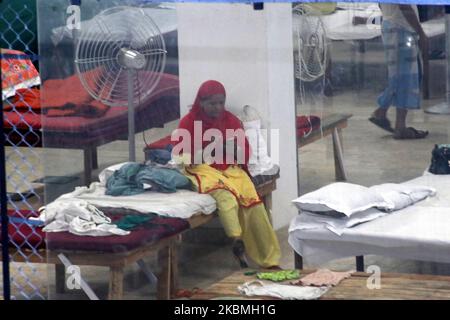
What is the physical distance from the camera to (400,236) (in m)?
5.10

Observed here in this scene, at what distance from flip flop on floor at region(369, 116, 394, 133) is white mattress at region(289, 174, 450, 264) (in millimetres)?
264

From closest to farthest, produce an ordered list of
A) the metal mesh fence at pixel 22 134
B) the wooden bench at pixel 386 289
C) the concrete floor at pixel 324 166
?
the wooden bench at pixel 386 289 < the concrete floor at pixel 324 166 < the metal mesh fence at pixel 22 134

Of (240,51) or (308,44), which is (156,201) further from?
(308,44)

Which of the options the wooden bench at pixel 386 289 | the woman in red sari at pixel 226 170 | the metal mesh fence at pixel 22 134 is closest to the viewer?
the wooden bench at pixel 386 289

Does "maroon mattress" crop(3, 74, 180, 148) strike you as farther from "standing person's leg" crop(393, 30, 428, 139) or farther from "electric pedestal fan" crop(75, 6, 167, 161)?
"standing person's leg" crop(393, 30, 428, 139)

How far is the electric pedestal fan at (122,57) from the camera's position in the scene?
5.23 metres

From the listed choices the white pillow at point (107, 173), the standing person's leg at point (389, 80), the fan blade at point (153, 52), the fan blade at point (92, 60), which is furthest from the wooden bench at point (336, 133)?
the fan blade at point (92, 60)

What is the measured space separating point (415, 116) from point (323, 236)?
0.69 m

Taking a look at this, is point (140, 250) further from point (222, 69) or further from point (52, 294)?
point (222, 69)

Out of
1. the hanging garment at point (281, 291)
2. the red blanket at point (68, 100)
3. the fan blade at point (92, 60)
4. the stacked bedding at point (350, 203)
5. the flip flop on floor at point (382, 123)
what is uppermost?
the fan blade at point (92, 60)

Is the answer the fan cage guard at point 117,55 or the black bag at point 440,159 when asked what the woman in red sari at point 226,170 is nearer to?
the fan cage guard at point 117,55

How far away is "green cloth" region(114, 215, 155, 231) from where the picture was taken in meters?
5.25

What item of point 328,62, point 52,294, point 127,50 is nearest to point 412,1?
point 328,62

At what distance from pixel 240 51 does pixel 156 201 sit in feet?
2.63
